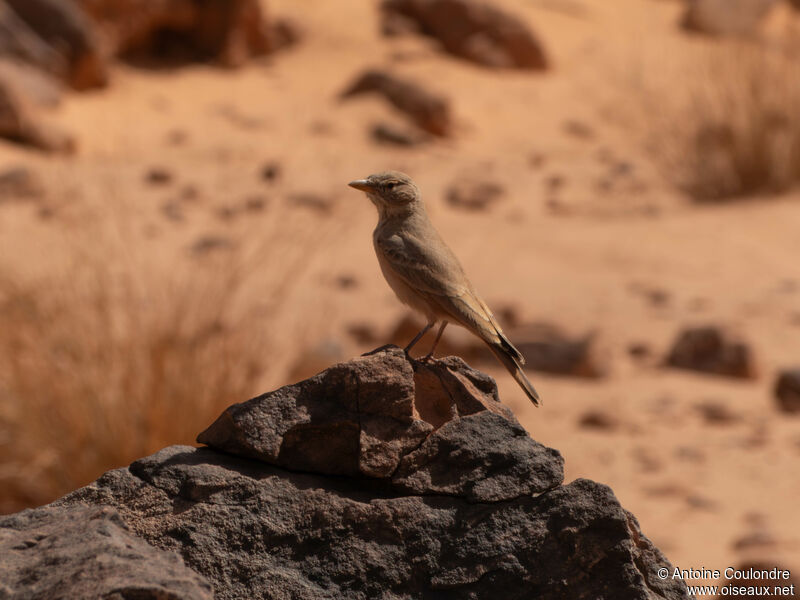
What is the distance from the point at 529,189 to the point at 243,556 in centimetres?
1021

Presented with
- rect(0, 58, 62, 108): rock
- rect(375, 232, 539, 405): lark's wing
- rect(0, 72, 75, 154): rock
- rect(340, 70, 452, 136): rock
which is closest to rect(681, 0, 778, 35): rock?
rect(340, 70, 452, 136): rock

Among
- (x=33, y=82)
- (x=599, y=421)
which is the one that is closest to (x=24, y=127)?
(x=33, y=82)

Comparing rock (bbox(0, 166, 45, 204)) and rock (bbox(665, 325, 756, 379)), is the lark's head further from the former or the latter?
rock (bbox(0, 166, 45, 204))

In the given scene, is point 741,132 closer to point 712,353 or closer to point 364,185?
point 712,353

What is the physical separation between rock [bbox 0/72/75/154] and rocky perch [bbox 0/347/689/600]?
439 inches

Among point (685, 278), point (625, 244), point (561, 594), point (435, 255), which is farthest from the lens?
point (625, 244)

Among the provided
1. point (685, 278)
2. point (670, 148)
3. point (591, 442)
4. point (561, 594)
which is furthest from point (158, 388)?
point (670, 148)

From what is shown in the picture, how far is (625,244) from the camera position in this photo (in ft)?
34.3

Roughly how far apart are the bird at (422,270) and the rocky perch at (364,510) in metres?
0.67

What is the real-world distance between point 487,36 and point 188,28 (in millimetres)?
5066

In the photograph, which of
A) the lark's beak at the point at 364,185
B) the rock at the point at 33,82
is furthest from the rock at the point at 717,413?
the rock at the point at 33,82

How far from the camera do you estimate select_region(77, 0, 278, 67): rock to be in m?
16.6

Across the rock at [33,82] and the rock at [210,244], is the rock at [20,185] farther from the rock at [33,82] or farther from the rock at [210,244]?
the rock at [33,82]

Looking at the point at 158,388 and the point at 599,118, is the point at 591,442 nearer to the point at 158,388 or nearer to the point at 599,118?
the point at 158,388
